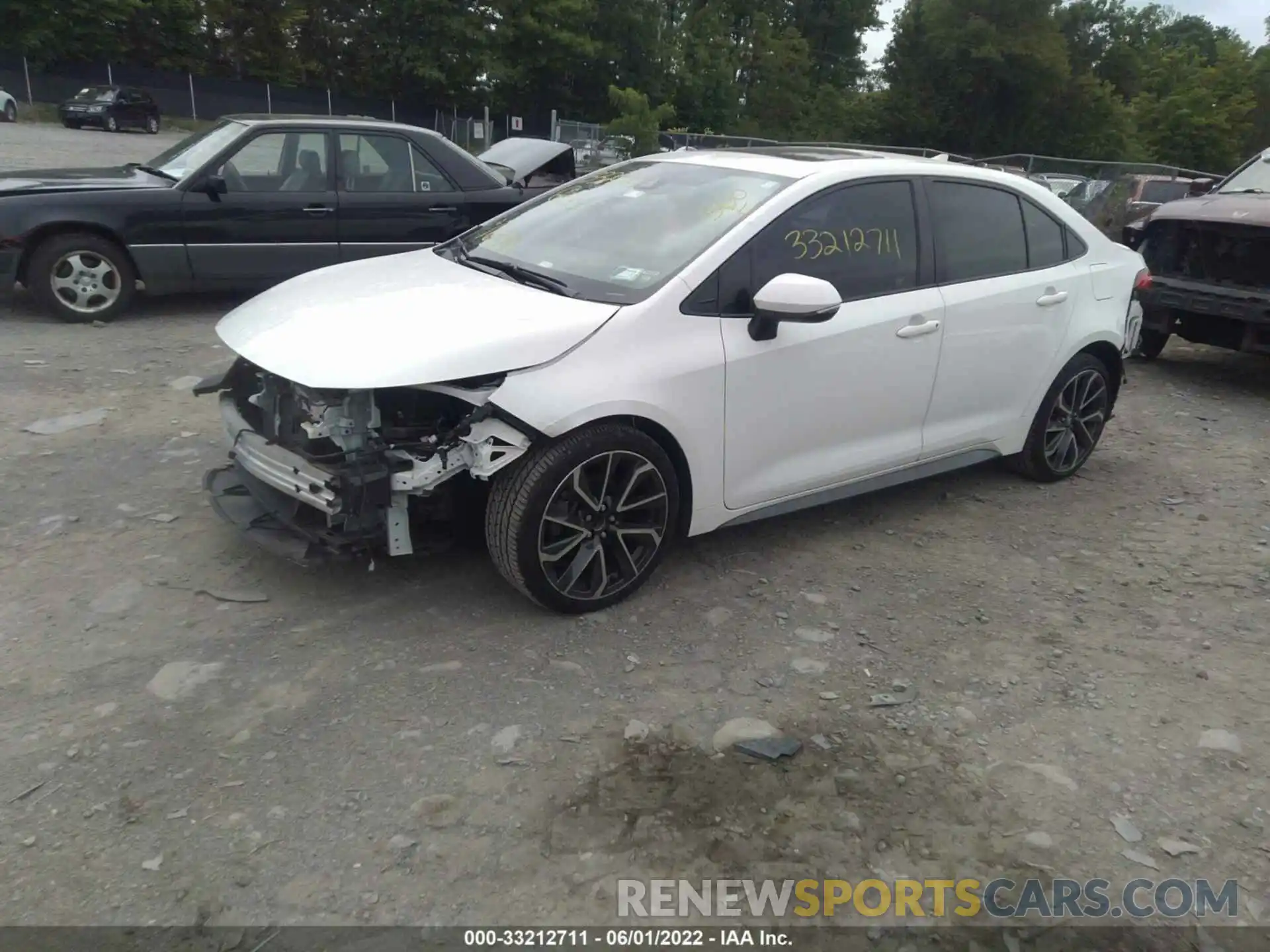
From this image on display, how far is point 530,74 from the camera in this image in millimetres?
42031

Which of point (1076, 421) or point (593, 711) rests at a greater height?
point (1076, 421)

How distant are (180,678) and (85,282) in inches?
205

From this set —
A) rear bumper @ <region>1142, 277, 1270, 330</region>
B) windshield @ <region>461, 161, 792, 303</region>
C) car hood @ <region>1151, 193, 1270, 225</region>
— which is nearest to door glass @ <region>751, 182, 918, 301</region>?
windshield @ <region>461, 161, 792, 303</region>

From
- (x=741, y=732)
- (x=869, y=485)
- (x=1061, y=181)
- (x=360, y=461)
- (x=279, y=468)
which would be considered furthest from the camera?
(x=1061, y=181)

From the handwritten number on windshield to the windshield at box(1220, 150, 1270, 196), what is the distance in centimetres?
550

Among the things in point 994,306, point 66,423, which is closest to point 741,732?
point 994,306

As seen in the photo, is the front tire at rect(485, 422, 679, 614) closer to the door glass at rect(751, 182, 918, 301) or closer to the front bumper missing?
the front bumper missing

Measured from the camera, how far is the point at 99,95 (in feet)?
106

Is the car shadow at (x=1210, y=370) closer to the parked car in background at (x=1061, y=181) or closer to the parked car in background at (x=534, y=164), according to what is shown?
the parked car in background at (x=534, y=164)

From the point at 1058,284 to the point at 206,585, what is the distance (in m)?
4.19

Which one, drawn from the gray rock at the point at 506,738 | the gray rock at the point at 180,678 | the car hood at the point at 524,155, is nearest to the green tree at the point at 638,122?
the car hood at the point at 524,155

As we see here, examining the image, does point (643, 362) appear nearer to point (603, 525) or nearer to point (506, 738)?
point (603, 525)

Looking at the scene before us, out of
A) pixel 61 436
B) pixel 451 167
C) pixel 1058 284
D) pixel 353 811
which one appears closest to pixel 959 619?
pixel 1058 284

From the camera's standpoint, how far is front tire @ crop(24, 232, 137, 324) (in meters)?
7.30
